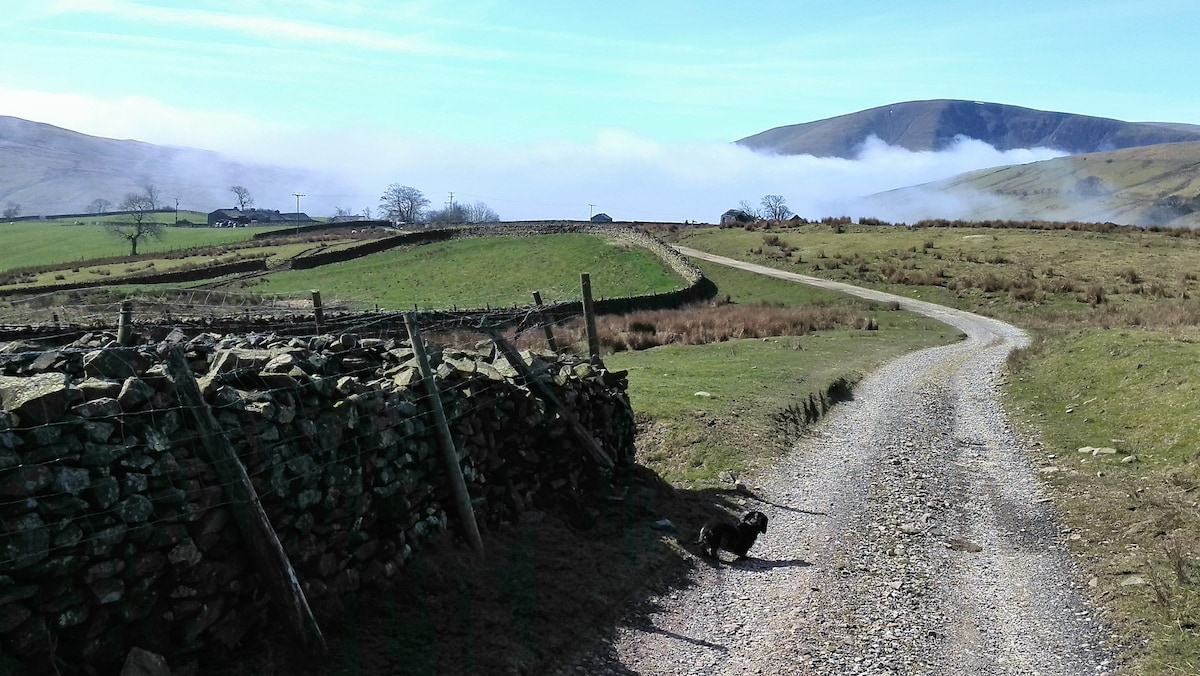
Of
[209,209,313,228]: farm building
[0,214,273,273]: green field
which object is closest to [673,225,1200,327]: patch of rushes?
[0,214,273,273]: green field

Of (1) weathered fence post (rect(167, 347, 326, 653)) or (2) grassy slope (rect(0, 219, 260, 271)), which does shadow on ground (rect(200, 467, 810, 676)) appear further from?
(2) grassy slope (rect(0, 219, 260, 271))

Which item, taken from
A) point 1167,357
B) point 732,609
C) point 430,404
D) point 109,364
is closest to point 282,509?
point 109,364

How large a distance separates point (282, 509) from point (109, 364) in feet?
6.02

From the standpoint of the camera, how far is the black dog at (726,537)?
11.3m

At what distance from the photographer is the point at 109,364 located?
677 centimetres

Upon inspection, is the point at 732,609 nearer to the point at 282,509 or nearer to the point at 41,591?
the point at 282,509

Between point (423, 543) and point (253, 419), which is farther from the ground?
point (253, 419)

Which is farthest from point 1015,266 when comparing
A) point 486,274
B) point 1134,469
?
point 1134,469

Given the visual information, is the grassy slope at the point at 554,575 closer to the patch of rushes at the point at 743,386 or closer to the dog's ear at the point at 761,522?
the patch of rushes at the point at 743,386

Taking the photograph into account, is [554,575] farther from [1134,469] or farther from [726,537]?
[1134,469]

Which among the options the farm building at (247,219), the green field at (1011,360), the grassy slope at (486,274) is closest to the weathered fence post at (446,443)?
the green field at (1011,360)

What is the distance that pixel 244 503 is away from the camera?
666 centimetres

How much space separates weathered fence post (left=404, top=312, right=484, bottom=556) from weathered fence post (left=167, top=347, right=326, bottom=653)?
2724 mm

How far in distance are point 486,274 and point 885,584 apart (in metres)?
58.9
